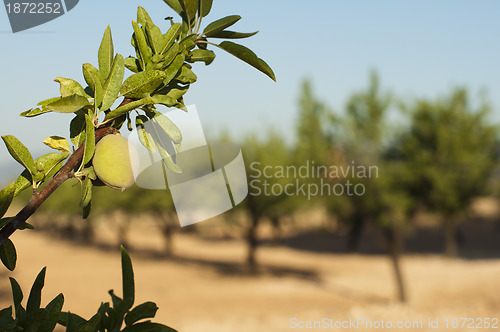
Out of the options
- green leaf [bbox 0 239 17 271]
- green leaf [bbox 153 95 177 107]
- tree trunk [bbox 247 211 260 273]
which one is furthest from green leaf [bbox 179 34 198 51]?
tree trunk [bbox 247 211 260 273]

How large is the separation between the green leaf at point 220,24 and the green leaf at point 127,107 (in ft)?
0.68

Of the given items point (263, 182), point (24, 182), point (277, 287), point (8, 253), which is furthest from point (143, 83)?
point (263, 182)

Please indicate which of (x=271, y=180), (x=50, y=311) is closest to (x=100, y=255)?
(x=271, y=180)

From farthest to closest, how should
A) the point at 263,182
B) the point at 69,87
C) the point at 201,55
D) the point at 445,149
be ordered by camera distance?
the point at 263,182
the point at 445,149
the point at 201,55
the point at 69,87

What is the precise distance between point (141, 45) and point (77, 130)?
0.19 metres

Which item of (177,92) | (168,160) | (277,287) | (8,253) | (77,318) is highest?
(177,92)

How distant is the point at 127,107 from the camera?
76 centimetres

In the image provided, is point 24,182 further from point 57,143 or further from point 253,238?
point 253,238

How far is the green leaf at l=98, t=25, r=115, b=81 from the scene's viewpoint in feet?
2.54

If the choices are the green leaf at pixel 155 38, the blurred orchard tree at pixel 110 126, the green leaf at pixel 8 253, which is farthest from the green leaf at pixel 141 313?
the green leaf at pixel 155 38

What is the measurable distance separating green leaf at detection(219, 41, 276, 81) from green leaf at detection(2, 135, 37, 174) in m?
0.39

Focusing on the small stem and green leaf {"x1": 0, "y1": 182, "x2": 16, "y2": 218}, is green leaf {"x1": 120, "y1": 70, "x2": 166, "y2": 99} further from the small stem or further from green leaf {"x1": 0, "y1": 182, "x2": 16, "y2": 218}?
green leaf {"x1": 0, "y1": 182, "x2": 16, "y2": 218}

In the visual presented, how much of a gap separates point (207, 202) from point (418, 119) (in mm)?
8775

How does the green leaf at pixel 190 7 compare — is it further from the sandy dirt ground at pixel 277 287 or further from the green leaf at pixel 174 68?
the sandy dirt ground at pixel 277 287
